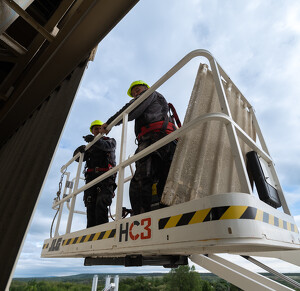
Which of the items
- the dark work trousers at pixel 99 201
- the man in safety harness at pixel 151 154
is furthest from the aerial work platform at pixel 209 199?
the dark work trousers at pixel 99 201

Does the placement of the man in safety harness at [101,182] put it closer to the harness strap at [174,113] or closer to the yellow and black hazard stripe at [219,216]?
the harness strap at [174,113]

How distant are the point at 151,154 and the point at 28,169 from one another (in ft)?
4.15

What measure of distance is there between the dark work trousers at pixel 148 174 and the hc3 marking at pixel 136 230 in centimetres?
42

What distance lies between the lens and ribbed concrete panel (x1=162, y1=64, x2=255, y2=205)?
1.73m

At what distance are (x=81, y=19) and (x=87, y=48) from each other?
30 centimetres

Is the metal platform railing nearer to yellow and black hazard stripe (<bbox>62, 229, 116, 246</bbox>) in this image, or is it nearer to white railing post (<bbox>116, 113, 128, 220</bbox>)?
white railing post (<bbox>116, 113, 128, 220</bbox>)

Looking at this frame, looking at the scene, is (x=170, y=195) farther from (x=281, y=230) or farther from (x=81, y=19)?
(x=81, y=19)

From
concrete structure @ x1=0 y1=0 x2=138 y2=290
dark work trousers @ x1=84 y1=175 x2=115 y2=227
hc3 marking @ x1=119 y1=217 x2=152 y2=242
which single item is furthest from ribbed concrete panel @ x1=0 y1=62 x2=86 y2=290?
dark work trousers @ x1=84 y1=175 x2=115 y2=227

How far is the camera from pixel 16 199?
80.7 inches

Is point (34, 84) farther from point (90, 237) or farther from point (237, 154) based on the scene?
point (237, 154)

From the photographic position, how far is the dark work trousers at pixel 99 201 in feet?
10.6

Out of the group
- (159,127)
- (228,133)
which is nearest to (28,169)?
(159,127)

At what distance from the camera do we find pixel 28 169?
222cm

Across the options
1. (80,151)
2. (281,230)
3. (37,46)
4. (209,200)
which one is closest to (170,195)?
(209,200)
